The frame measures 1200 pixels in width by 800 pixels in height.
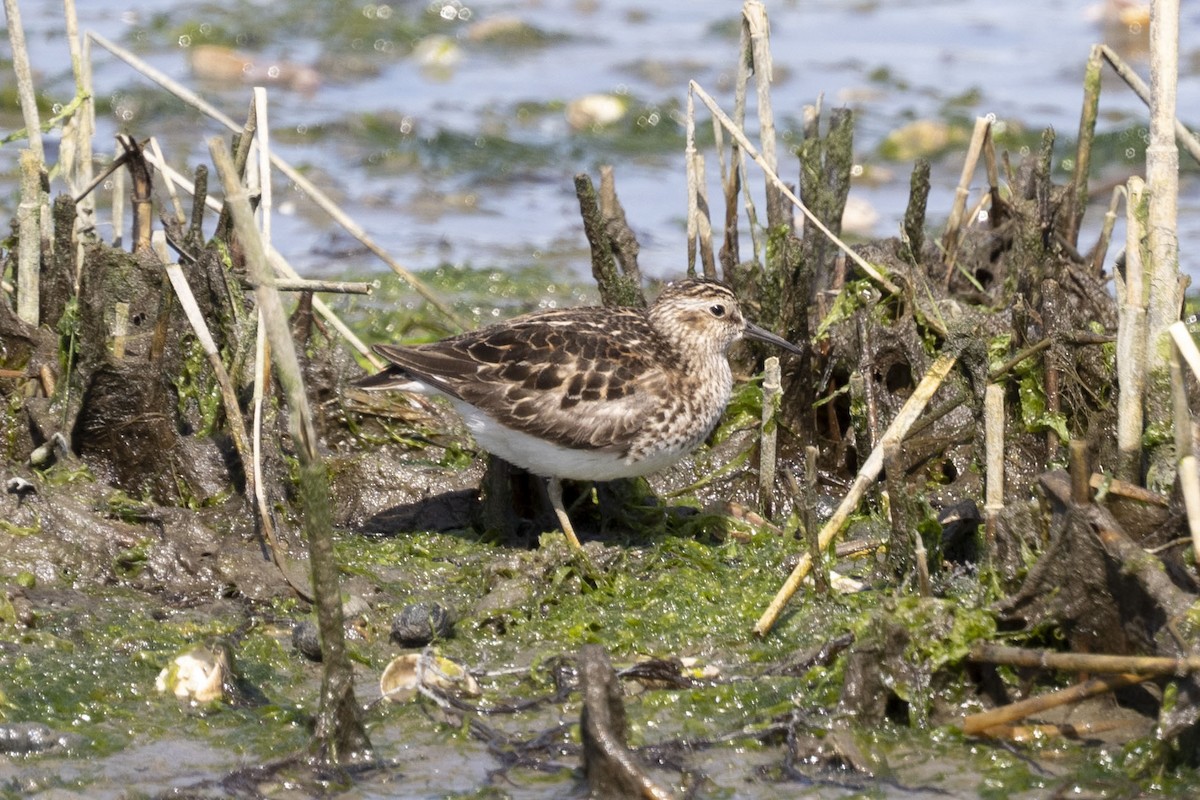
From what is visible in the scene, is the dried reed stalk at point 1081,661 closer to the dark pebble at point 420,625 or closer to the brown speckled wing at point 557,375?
the dark pebble at point 420,625

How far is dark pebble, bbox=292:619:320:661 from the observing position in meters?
5.42

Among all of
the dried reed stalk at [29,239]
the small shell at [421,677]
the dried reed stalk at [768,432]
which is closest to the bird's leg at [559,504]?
the dried reed stalk at [768,432]

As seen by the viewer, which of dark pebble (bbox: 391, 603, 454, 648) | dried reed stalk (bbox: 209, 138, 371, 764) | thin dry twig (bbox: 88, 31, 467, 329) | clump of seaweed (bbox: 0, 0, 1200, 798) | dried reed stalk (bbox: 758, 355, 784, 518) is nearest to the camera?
dried reed stalk (bbox: 209, 138, 371, 764)

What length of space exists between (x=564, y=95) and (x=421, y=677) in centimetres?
1022

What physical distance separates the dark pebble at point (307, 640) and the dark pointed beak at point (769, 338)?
2525 millimetres

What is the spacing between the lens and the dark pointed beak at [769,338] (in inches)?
275

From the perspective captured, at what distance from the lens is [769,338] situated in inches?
276

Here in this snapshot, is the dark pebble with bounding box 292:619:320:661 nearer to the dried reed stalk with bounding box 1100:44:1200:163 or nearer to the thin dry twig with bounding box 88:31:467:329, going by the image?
the thin dry twig with bounding box 88:31:467:329

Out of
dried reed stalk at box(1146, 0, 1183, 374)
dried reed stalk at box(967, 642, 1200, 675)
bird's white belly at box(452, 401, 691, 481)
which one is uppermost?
dried reed stalk at box(1146, 0, 1183, 374)

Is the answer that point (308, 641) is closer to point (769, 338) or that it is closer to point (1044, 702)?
point (1044, 702)

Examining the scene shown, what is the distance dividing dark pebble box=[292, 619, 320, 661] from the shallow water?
526cm

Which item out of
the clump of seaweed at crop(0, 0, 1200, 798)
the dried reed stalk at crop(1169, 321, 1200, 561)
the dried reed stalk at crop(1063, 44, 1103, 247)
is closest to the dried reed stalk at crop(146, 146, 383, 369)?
the clump of seaweed at crop(0, 0, 1200, 798)

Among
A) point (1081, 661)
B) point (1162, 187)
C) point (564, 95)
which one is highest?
point (564, 95)

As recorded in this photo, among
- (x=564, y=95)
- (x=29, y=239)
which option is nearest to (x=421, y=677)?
(x=29, y=239)
